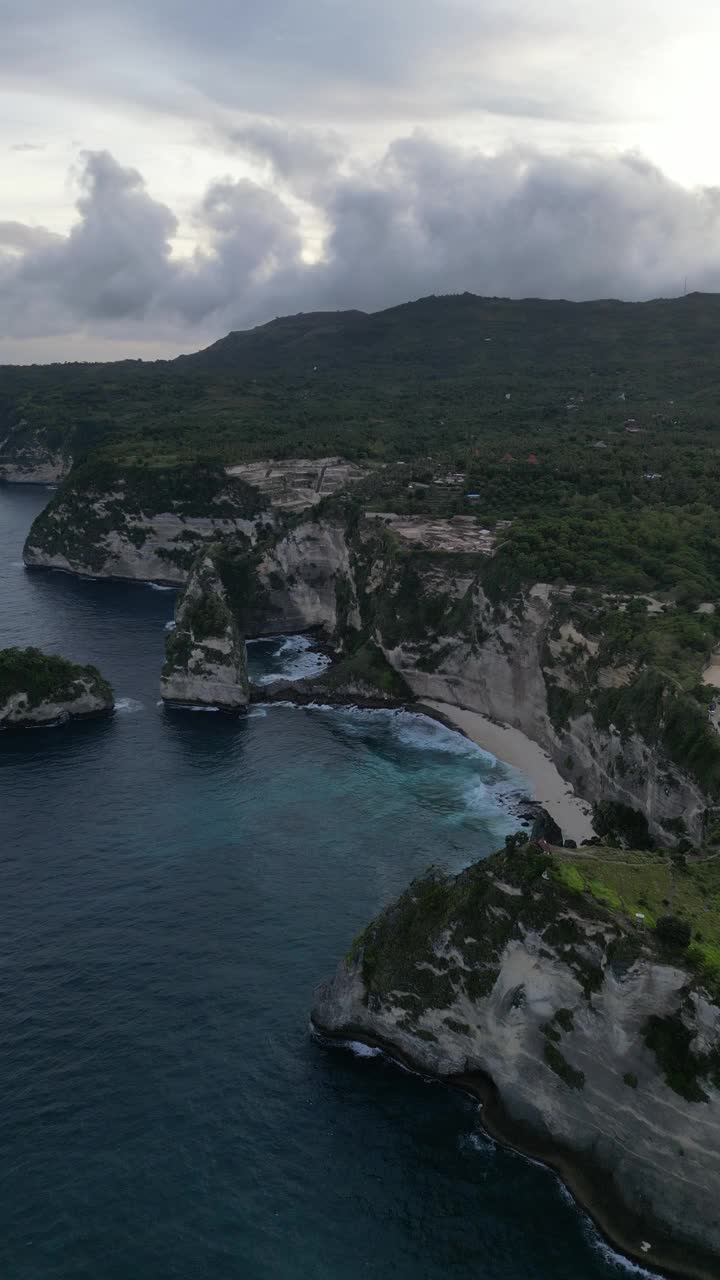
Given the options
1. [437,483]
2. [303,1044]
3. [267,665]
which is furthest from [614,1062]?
[437,483]

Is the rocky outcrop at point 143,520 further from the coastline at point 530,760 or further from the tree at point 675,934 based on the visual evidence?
the tree at point 675,934

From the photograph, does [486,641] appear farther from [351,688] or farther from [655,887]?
[655,887]

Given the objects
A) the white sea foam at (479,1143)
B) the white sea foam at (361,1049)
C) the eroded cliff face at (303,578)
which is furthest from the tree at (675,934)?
the eroded cliff face at (303,578)

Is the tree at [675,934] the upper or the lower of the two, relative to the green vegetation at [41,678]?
lower

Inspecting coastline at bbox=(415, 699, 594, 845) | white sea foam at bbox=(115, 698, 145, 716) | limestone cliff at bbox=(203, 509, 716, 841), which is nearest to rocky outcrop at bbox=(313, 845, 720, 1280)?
limestone cliff at bbox=(203, 509, 716, 841)

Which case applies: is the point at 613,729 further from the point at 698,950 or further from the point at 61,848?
the point at 61,848

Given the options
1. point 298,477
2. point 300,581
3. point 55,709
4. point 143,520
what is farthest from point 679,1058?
point 143,520

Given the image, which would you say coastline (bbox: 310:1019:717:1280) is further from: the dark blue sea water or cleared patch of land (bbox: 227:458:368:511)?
cleared patch of land (bbox: 227:458:368:511)

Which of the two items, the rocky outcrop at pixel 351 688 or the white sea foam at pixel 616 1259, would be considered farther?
the rocky outcrop at pixel 351 688
